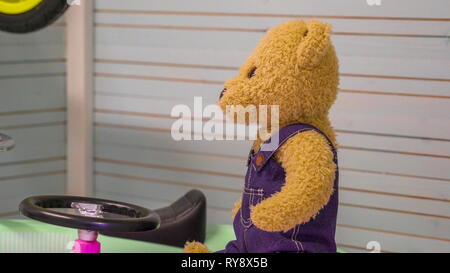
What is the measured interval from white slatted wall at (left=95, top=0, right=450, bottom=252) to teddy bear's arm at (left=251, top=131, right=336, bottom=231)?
0.54 m

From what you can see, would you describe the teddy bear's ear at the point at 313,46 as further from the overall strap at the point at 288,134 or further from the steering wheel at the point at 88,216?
the steering wheel at the point at 88,216

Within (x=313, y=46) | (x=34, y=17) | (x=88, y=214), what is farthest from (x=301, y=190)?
(x=34, y=17)

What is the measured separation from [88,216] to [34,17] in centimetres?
72

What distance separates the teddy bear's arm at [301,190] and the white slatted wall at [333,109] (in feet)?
1.78

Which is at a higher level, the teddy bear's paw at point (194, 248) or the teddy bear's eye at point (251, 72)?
the teddy bear's eye at point (251, 72)

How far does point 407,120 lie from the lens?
171 cm

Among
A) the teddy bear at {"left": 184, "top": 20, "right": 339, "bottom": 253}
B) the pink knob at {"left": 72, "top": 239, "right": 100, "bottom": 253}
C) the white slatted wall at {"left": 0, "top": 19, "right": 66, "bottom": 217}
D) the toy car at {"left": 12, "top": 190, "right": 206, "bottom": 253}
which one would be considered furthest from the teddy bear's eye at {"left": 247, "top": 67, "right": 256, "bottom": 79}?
the white slatted wall at {"left": 0, "top": 19, "right": 66, "bottom": 217}

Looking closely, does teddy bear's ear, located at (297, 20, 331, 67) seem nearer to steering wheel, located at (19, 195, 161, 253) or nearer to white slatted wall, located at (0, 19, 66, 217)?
steering wheel, located at (19, 195, 161, 253)

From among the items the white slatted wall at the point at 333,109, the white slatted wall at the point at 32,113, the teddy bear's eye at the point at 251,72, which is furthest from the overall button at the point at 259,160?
the white slatted wall at the point at 32,113

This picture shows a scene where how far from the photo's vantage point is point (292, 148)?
4.12 feet

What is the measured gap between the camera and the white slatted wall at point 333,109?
1.69 meters

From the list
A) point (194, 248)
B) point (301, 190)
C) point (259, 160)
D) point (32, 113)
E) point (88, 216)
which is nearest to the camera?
point (88, 216)

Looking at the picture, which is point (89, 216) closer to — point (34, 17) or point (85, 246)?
point (85, 246)
